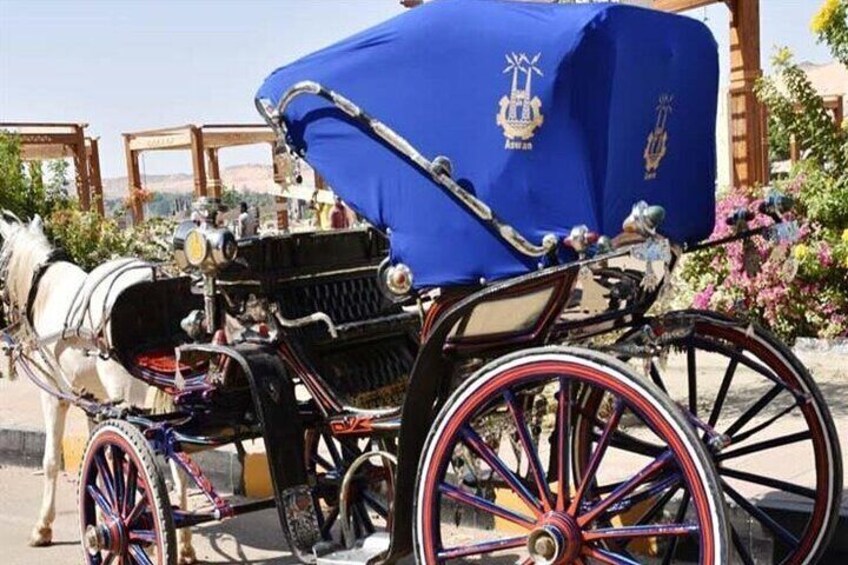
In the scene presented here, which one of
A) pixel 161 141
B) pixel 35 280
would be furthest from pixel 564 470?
pixel 161 141

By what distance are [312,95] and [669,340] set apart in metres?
1.45

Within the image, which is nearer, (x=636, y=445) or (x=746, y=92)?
(x=636, y=445)

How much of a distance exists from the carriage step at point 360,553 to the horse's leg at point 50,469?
8.14 ft

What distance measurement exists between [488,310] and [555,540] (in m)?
0.73

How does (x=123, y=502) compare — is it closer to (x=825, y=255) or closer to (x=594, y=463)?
(x=594, y=463)

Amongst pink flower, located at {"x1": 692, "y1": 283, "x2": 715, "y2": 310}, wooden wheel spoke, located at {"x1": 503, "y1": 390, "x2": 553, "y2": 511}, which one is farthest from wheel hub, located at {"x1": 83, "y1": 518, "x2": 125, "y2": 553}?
pink flower, located at {"x1": 692, "y1": 283, "x2": 715, "y2": 310}

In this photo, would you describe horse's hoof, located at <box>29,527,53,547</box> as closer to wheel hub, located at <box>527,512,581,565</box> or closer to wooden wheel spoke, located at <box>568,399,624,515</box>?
wheel hub, located at <box>527,512,581,565</box>

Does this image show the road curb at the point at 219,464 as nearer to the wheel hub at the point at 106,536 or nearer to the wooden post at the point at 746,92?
the wheel hub at the point at 106,536

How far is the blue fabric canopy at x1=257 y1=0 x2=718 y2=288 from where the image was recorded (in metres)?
3.39

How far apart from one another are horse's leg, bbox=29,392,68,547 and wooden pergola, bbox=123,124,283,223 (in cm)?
1230

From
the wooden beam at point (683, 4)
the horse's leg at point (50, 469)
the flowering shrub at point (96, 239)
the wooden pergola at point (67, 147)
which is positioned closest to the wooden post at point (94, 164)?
the wooden pergola at point (67, 147)

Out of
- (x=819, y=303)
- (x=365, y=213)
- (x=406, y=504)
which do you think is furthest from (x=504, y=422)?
(x=819, y=303)

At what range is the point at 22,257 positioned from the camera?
6.39m

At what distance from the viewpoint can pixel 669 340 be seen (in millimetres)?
3611
